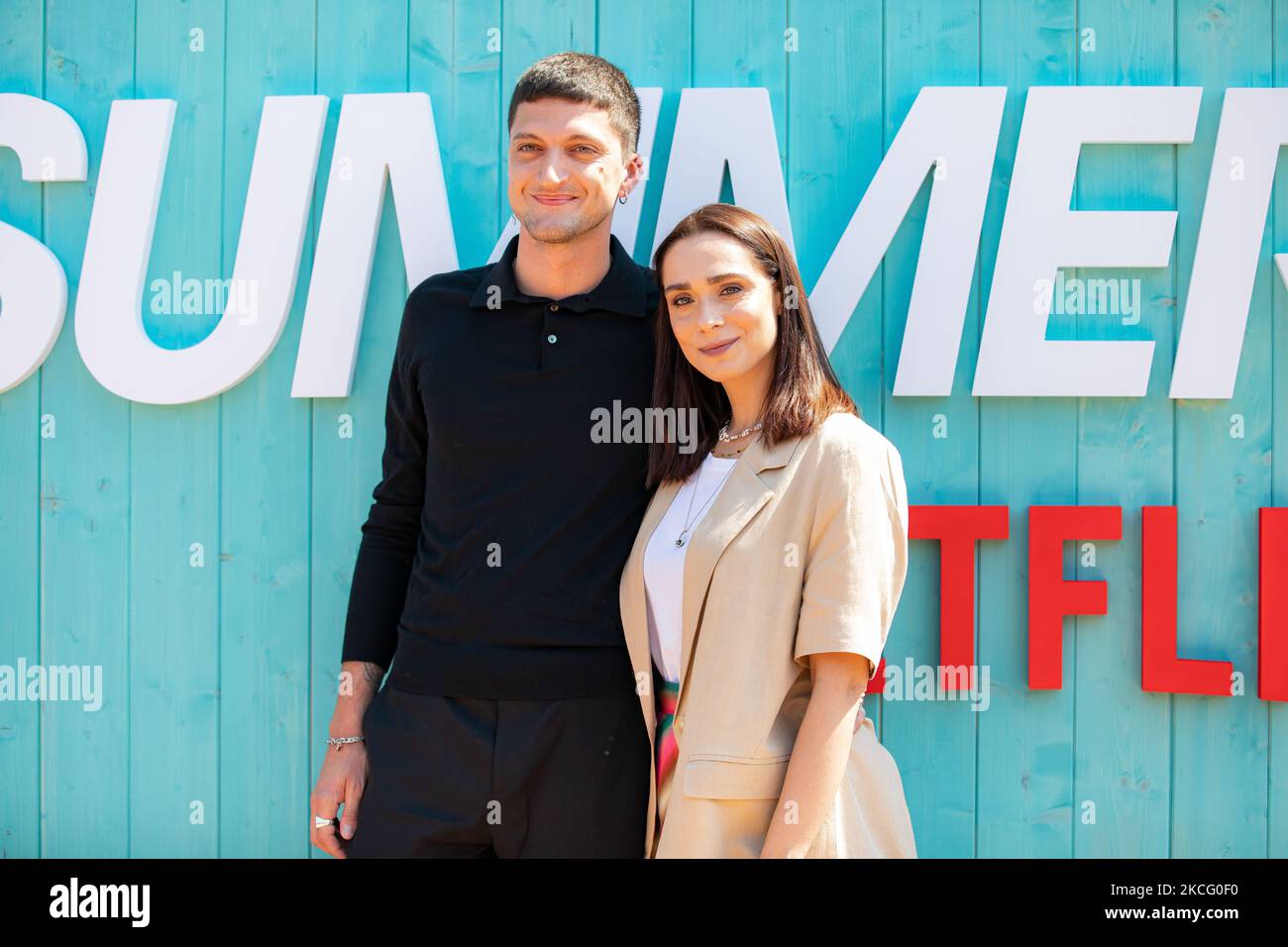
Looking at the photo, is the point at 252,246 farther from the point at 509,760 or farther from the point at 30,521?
the point at 509,760

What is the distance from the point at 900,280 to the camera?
2.51m

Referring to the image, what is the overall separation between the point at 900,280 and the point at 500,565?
1.21 metres

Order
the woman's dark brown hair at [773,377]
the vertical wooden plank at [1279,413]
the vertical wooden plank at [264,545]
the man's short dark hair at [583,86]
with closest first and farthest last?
the woman's dark brown hair at [773,377], the man's short dark hair at [583,86], the vertical wooden plank at [1279,413], the vertical wooden plank at [264,545]

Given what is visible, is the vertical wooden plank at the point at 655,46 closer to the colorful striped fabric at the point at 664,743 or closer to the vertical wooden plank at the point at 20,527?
the colorful striped fabric at the point at 664,743

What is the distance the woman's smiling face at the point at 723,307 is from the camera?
186 cm

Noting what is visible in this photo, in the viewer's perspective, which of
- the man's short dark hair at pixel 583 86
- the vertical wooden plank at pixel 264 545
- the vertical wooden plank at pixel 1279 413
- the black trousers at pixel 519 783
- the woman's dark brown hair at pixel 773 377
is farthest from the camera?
the vertical wooden plank at pixel 264 545

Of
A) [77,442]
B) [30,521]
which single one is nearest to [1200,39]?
[77,442]

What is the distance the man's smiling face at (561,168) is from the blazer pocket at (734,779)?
3.42 feet

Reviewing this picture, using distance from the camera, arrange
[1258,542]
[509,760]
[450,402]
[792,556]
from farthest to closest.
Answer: [1258,542] < [450,402] < [509,760] < [792,556]

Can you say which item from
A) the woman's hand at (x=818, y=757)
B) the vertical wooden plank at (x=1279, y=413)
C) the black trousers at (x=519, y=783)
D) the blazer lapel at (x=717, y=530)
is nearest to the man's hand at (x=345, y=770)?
the black trousers at (x=519, y=783)

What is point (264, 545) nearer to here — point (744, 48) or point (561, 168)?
point (561, 168)

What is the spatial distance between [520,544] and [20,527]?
1460mm

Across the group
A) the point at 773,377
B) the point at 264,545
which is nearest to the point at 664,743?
the point at 773,377

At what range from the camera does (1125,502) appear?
2.48 m
